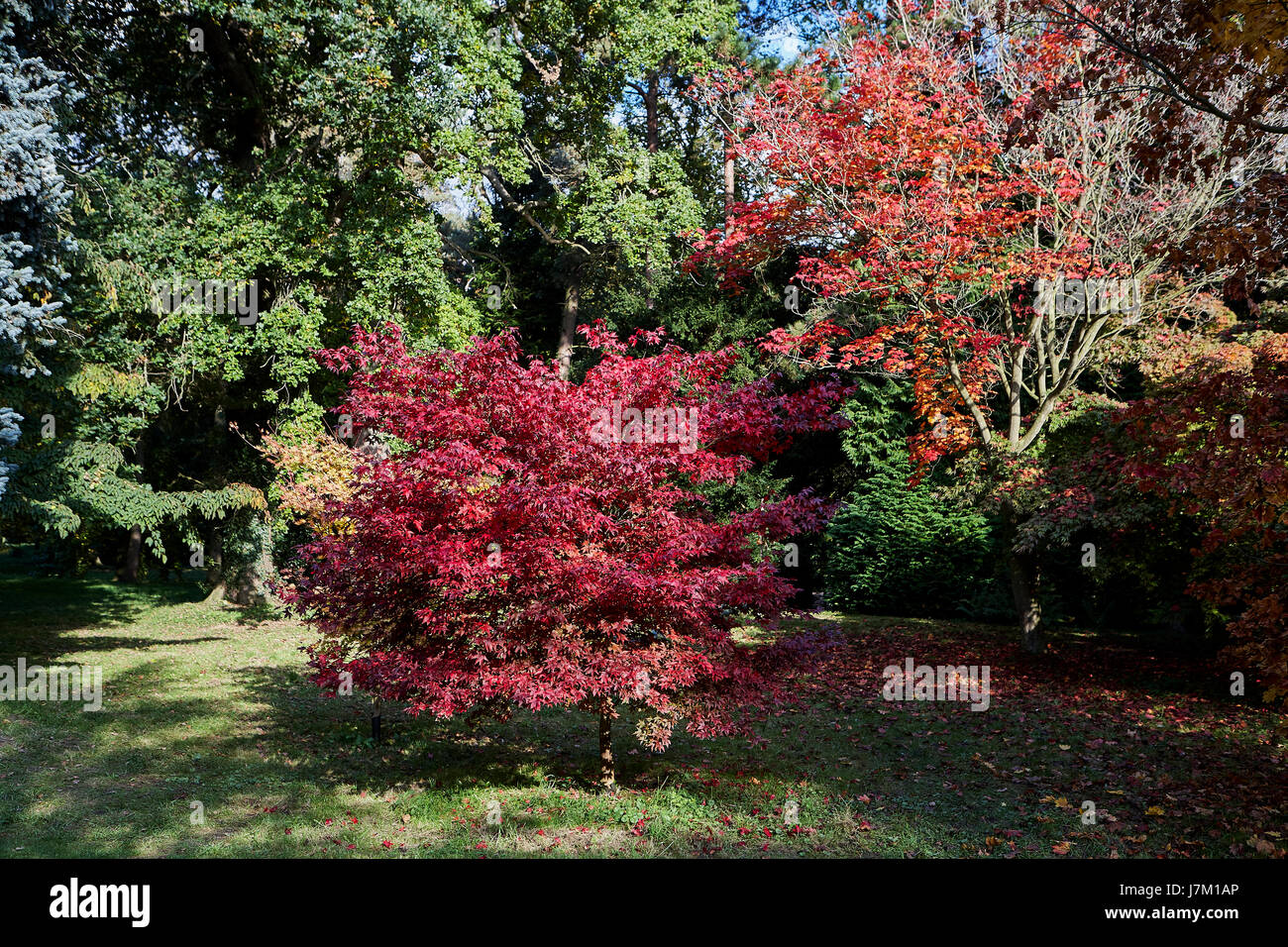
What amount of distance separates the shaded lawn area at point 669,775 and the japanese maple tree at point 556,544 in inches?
29.6

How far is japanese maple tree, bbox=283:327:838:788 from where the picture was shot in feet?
18.6

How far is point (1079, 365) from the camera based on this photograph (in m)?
11.2

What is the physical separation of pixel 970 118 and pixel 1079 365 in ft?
11.4

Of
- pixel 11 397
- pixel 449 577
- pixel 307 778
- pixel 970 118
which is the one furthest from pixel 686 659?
pixel 970 118

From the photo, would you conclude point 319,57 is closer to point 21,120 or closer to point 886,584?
point 21,120

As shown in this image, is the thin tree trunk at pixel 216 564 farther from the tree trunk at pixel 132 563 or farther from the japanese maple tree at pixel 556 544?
the japanese maple tree at pixel 556 544
